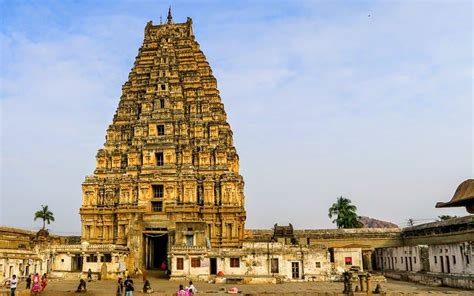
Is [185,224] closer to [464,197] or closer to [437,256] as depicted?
[437,256]

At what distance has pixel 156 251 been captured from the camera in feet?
160

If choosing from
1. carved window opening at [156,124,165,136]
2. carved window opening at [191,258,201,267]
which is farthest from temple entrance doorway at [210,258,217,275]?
carved window opening at [156,124,165,136]

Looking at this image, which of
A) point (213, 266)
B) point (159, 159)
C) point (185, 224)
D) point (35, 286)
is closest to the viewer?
point (35, 286)

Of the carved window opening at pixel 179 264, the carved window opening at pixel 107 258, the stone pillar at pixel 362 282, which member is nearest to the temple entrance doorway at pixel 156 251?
the carved window opening at pixel 107 258

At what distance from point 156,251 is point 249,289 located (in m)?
19.9

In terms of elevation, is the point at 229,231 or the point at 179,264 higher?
the point at 229,231

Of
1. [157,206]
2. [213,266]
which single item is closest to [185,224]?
[213,266]

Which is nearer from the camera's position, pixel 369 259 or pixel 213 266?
pixel 213 266

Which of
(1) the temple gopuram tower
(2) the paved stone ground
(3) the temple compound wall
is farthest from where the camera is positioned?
A: (1) the temple gopuram tower

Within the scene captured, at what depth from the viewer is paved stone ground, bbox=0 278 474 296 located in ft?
87.7

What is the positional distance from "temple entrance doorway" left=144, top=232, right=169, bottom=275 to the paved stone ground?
259 inches

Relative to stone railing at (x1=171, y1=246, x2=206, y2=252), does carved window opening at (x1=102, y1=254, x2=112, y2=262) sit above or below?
below

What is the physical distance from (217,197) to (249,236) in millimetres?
7972

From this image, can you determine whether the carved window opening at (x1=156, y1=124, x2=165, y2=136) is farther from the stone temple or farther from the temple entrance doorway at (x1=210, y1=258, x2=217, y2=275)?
the temple entrance doorway at (x1=210, y1=258, x2=217, y2=275)
